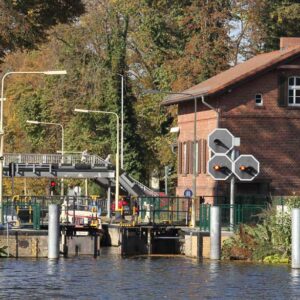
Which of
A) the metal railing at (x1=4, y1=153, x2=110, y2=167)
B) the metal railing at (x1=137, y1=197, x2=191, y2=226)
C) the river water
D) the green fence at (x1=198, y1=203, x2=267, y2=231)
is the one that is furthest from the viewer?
the metal railing at (x1=4, y1=153, x2=110, y2=167)

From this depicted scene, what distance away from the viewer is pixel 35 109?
119 metres

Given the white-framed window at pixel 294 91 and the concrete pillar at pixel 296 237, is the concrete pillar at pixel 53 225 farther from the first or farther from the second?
the white-framed window at pixel 294 91

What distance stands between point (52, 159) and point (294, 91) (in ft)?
75.6

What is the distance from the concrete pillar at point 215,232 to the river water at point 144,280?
59 centimetres

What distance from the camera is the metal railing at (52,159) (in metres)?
94.9

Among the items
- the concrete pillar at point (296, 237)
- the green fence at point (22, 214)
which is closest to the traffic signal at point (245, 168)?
the concrete pillar at point (296, 237)

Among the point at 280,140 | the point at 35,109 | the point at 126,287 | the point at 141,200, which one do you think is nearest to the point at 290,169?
the point at 280,140

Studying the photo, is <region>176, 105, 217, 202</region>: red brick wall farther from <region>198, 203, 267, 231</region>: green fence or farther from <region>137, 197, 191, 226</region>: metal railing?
<region>198, 203, 267, 231</region>: green fence

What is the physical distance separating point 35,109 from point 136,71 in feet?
44.7

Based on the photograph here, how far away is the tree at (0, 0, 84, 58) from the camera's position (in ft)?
161

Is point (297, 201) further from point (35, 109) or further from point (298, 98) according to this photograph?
point (35, 109)

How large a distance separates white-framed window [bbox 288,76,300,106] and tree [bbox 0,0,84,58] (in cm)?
2573

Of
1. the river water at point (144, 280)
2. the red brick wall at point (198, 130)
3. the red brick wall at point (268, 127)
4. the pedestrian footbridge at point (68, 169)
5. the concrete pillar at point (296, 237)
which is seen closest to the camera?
the river water at point (144, 280)

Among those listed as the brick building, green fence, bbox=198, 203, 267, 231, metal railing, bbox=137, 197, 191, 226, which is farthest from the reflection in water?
the brick building
